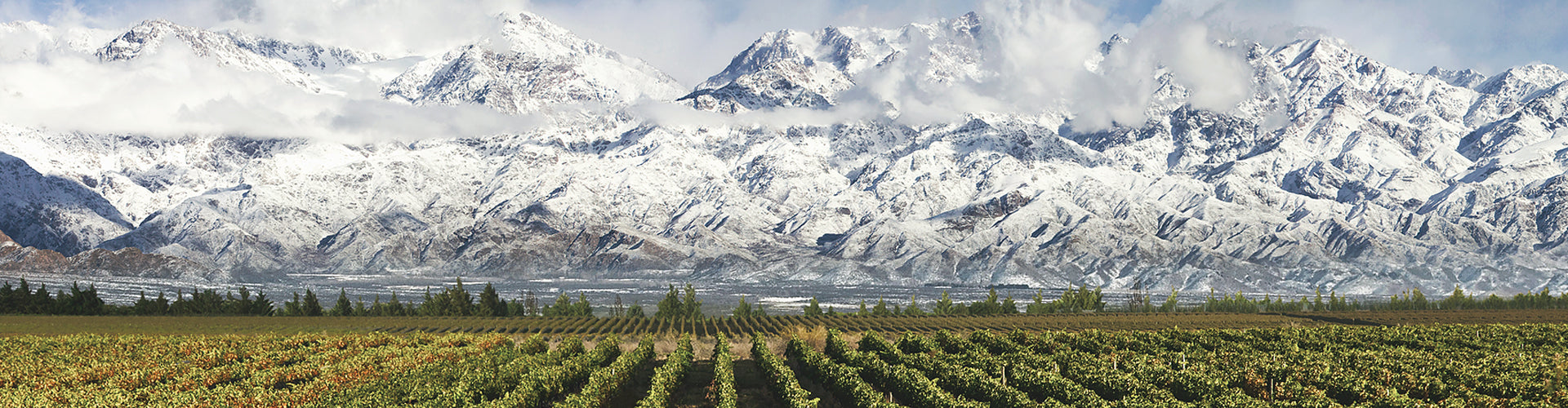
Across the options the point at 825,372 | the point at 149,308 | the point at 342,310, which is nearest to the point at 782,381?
the point at 825,372

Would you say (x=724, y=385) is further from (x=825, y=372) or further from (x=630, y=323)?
(x=630, y=323)

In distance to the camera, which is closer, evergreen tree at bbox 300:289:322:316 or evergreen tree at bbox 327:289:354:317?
evergreen tree at bbox 300:289:322:316

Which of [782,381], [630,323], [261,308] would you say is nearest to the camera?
[782,381]

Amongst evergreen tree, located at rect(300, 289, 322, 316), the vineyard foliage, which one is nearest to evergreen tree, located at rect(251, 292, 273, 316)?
evergreen tree, located at rect(300, 289, 322, 316)

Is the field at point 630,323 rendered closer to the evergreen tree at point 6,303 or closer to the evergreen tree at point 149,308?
the evergreen tree at point 149,308

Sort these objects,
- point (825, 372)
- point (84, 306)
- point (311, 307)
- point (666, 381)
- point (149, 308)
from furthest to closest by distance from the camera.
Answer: point (311, 307) < point (149, 308) < point (84, 306) < point (825, 372) < point (666, 381)

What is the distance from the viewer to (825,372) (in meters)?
68.4

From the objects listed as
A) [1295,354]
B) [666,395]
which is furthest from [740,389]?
[1295,354]

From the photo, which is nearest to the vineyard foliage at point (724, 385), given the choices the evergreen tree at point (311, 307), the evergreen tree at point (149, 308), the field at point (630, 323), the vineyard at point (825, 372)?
the vineyard at point (825, 372)

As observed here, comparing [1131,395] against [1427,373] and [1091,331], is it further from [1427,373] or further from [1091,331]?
[1091,331]

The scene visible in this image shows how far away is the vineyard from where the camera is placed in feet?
174

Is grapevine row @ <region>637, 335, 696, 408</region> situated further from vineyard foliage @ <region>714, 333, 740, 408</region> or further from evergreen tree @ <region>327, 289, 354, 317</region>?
evergreen tree @ <region>327, 289, 354, 317</region>

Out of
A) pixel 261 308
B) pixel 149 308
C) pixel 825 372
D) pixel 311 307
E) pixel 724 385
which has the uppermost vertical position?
pixel 825 372

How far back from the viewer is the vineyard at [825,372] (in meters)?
53.1
